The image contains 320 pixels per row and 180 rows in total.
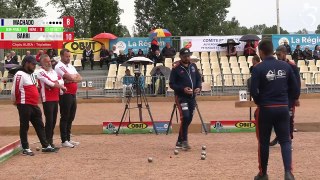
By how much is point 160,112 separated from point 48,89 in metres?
8.71

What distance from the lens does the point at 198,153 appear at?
1000cm

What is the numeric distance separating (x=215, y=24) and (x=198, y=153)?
41998 mm

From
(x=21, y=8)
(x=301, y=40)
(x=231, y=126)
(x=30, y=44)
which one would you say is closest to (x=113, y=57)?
(x=30, y=44)

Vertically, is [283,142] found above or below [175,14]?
below

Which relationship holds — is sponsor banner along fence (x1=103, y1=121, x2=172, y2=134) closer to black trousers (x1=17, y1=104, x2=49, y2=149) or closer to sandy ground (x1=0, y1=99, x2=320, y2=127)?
sandy ground (x1=0, y1=99, x2=320, y2=127)

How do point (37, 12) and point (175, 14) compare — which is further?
point (37, 12)

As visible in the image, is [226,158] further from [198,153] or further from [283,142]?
[283,142]

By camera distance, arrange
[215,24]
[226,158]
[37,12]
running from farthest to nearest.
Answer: [37,12], [215,24], [226,158]

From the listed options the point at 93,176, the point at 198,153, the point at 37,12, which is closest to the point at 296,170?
the point at 198,153

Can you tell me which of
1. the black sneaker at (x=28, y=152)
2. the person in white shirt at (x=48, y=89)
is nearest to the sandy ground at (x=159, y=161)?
the black sneaker at (x=28, y=152)

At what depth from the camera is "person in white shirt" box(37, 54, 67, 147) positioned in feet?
33.8

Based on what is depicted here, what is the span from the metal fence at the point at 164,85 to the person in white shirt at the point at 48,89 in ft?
42.6

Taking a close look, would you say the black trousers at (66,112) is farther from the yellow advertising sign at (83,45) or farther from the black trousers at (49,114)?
the yellow advertising sign at (83,45)

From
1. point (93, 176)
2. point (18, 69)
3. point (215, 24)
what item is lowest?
point (93, 176)
